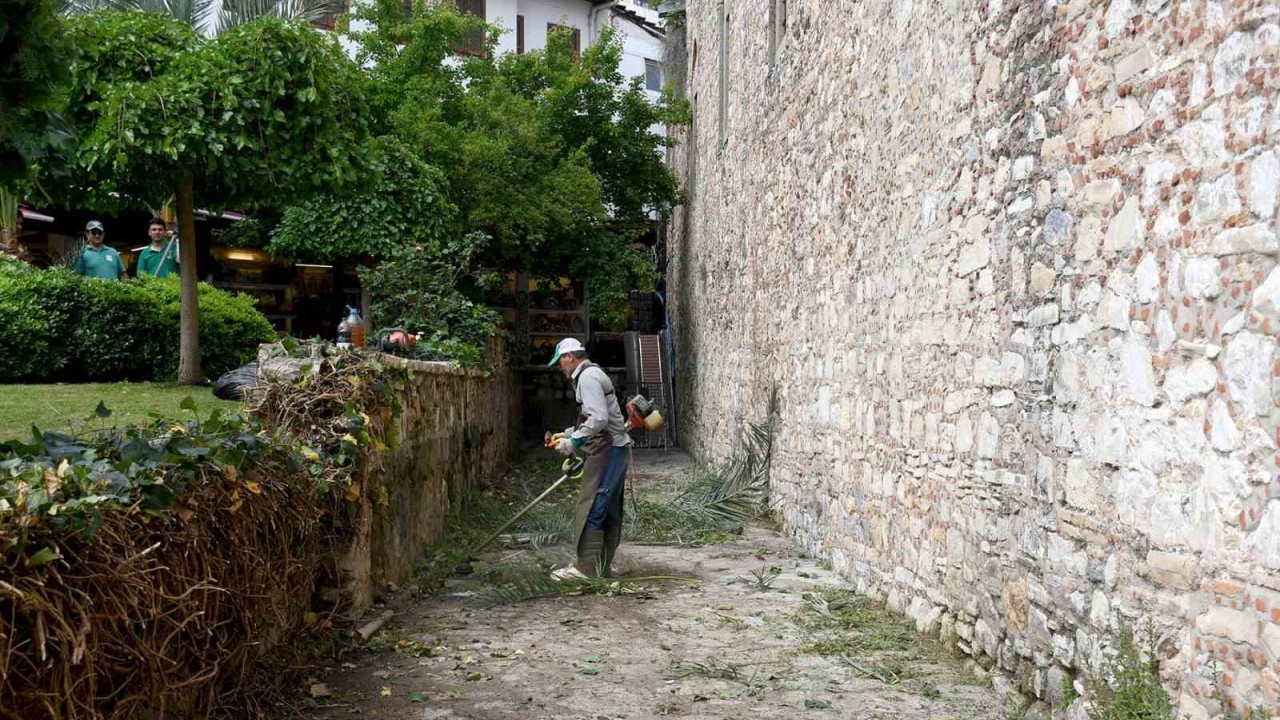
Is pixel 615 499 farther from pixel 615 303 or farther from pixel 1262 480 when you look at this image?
pixel 615 303

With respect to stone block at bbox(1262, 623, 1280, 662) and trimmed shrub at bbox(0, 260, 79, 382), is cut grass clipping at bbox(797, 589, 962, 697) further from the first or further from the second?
trimmed shrub at bbox(0, 260, 79, 382)

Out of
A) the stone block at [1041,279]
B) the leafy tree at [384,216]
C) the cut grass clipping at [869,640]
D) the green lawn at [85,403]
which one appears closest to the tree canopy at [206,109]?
the green lawn at [85,403]

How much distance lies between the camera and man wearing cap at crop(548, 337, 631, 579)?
723 cm

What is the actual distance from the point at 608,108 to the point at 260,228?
6773 millimetres

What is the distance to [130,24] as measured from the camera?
363 inches

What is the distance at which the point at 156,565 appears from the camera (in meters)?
3.05

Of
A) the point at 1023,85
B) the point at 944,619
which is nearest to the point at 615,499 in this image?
the point at 944,619

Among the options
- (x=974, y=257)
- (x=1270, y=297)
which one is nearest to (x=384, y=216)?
(x=974, y=257)

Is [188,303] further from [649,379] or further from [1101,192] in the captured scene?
[649,379]

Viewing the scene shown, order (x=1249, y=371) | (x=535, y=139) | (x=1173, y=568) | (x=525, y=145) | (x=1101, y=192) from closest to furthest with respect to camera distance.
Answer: (x=1249, y=371), (x=1173, y=568), (x=1101, y=192), (x=525, y=145), (x=535, y=139)

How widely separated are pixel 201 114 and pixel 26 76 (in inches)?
233

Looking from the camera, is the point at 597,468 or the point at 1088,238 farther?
the point at 597,468

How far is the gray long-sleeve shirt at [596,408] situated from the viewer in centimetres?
727

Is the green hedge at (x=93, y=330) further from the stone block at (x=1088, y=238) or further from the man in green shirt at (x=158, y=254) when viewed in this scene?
the stone block at (x=1088, y=238)
